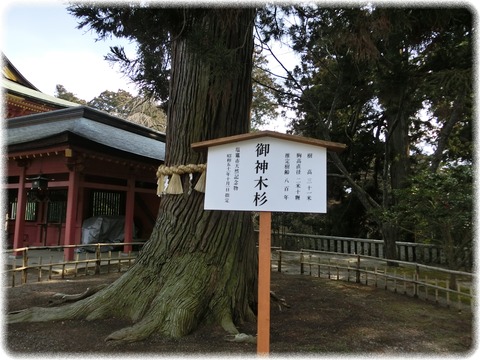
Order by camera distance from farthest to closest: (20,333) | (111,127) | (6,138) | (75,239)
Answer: (111,127), (6,138), (75,239), (20,333)

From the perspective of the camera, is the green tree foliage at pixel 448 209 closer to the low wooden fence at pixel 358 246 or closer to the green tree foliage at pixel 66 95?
A: the low wooden fence at pixel 358 246

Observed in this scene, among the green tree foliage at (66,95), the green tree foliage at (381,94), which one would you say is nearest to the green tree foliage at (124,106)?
the green tree foliage at (66,95)

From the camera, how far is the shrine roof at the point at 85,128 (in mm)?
10031

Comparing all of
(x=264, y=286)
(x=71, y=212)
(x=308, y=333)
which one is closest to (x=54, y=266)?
(x=71, y=212)

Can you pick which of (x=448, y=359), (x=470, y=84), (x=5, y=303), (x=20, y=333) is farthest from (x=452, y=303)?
(x=5, y=303)

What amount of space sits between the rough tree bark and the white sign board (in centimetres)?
90

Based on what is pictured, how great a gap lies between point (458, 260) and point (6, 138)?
39.4 feet

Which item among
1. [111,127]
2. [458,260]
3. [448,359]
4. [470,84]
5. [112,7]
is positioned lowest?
[448,359]

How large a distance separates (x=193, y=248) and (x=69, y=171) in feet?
19.7

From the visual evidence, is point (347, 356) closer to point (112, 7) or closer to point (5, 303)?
point (112, 7)

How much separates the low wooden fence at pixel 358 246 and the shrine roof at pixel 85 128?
6.32 meters

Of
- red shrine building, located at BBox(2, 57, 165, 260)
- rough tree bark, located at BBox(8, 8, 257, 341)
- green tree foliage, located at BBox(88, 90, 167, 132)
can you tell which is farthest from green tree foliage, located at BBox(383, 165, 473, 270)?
green tree foliage, located at BBox(88, 90, 167, 132)

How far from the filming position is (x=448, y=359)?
3160 mm

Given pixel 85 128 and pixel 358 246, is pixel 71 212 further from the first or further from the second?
pixel 358 246
